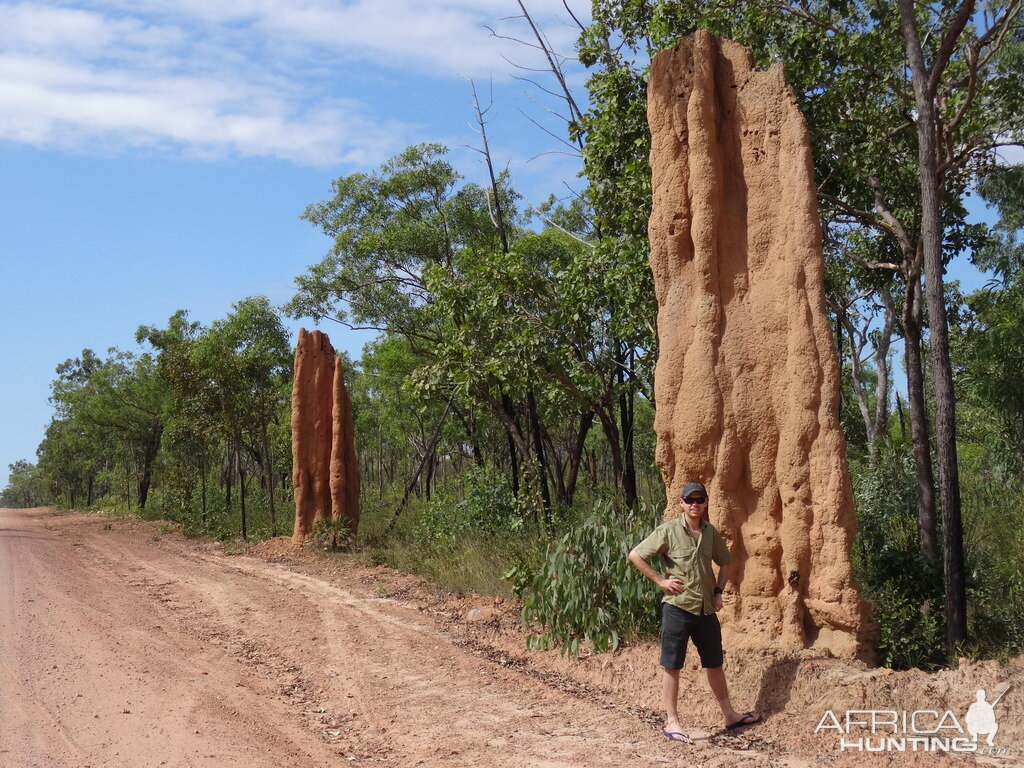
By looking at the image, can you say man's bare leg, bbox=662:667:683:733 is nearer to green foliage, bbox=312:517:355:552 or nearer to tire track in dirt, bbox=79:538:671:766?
tire track in dirt, bbox=79:538:671:766

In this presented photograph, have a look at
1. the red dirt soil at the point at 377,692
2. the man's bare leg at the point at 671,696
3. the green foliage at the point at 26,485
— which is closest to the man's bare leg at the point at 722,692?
the red dirt soil at the point at 377,692

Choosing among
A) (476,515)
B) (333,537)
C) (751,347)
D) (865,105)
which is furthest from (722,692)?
(333,537)

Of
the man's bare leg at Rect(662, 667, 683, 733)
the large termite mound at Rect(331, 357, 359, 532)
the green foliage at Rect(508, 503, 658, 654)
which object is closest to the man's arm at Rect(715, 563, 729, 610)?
the man's bare leg at Rect(662, 667, 683, 733)

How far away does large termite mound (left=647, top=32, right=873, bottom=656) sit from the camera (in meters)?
5.90

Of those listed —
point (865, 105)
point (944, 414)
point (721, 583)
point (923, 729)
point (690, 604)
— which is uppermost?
point (865, 105)

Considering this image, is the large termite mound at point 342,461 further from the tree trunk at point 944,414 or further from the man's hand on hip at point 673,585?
the tree trunk at point 944,414

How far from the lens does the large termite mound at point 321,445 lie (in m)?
15.6

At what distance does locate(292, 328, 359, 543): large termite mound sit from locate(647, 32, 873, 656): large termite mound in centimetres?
979

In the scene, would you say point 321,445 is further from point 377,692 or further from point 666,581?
point 666,581

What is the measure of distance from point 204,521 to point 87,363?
32.5m

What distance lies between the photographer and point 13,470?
344ft

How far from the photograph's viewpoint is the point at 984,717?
4918 mm

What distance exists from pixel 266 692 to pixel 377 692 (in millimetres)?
852

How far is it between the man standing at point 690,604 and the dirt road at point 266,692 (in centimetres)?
49
